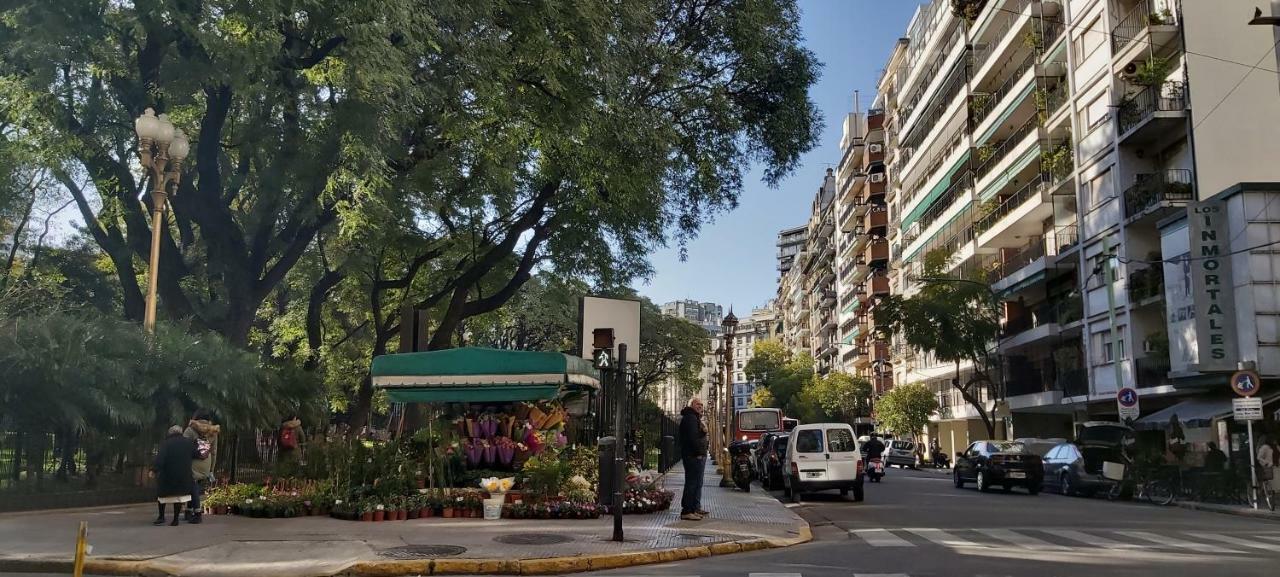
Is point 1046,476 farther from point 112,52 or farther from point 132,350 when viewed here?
point 112,52

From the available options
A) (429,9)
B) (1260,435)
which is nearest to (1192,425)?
(1260,435)

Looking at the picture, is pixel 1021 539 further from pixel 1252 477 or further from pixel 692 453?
pixel 1252 477

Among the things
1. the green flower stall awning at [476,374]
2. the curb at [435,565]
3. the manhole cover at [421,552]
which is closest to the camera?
the curb at [435,565]

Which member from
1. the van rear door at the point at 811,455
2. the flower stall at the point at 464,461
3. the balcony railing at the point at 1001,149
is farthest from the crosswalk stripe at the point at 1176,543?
the balcony railing at the point at 1001,149

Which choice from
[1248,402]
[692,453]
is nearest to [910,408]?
[1248,402]

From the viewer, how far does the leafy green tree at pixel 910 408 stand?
2245 inches

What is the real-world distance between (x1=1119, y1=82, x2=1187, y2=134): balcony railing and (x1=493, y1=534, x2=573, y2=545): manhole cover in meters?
28.1

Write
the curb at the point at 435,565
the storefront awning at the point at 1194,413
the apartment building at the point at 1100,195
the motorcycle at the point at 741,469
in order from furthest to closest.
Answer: the apartment building at the point at 1100,195
the storefront awning at the point at 1194,413
the motorcycle at the point at 741,469
the curb at the point at 435,565

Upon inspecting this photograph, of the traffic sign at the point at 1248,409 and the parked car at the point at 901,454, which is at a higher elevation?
the traffic sign at the point at 1248,409

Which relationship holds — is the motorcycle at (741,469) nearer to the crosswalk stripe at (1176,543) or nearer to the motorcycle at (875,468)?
the motorcycle at (875,468)

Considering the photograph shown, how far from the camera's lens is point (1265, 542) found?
13000 mm

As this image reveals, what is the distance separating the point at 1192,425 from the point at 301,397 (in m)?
25.2

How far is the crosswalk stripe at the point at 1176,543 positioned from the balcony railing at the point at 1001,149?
1244 inches

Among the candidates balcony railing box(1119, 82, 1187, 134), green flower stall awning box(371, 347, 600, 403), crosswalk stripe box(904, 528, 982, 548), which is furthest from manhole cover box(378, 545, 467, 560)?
balcony railing box(1119, 82, 1187, 134)
